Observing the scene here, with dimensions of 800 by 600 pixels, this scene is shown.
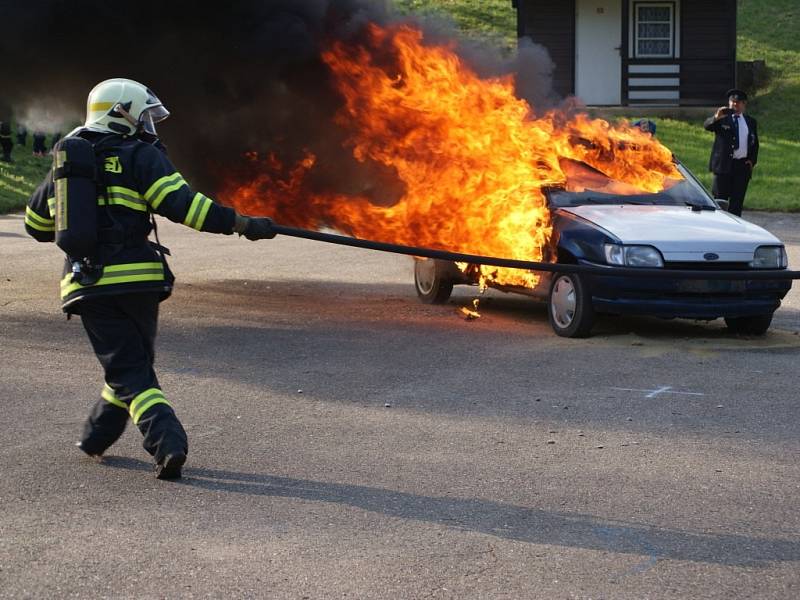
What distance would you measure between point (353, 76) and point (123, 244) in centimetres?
549

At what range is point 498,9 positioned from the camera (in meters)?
39.9

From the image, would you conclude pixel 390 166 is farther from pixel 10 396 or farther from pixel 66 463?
pixel 66 463

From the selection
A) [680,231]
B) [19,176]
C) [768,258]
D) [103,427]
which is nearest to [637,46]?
[19,176]

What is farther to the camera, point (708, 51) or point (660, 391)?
point (708, 51)

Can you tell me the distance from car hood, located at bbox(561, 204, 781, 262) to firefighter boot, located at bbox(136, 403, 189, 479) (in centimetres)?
433

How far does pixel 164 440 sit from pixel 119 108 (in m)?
1.58

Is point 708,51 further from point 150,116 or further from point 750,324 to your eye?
point 150,116

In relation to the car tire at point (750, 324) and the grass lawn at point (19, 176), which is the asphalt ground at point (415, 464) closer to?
the car tire at point (750, 324)

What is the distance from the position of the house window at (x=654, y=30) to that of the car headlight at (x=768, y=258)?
80.2ft

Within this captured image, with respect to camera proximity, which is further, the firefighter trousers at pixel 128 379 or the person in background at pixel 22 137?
the person in background at pixel 22 137

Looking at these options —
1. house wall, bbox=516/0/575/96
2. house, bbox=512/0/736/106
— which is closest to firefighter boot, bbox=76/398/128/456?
house, bbox=512/0/736/106

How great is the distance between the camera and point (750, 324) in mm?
9773

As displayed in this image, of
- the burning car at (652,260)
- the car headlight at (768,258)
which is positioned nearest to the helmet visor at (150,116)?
the burning car at (652,260)

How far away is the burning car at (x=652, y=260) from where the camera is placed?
9062mm
